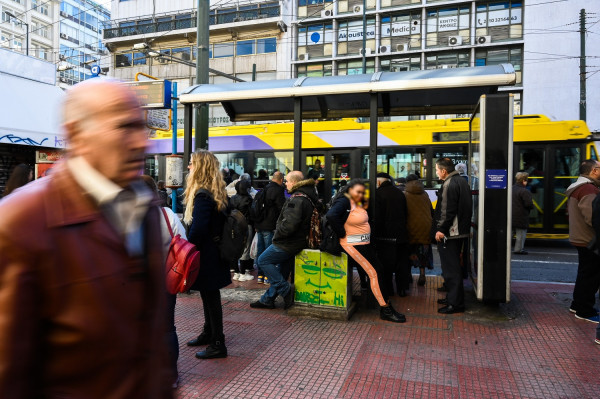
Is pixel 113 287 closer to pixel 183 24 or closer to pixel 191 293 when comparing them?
pixel 191 293

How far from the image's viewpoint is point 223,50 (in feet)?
112

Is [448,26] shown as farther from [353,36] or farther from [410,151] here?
[410,151]

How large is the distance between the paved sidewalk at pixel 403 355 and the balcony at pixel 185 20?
31.0m

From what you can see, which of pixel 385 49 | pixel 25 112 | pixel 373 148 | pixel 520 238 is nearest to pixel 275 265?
pixel 373 148

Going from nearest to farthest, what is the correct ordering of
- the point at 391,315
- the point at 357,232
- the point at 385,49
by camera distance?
the point at 357,232, the point at 391,315, the point at 385,49

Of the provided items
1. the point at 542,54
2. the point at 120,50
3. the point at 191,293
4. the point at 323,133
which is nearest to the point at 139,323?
the point at 191,293

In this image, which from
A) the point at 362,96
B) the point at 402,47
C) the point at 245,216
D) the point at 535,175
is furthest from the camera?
the point at 402,47

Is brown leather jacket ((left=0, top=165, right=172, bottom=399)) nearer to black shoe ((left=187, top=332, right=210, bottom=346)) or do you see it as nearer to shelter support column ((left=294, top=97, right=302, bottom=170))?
black shoe ((left=187, top=332, right=210, bottom=346))

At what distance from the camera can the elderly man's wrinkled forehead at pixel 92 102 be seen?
3.77 ft

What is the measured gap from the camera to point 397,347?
451 cm

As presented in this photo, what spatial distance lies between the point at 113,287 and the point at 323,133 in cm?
1183

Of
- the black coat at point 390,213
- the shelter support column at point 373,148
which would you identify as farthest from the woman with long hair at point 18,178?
the black coat at point 390,213

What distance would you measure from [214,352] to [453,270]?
322cm

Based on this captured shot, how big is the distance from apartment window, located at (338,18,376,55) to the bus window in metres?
24.0
